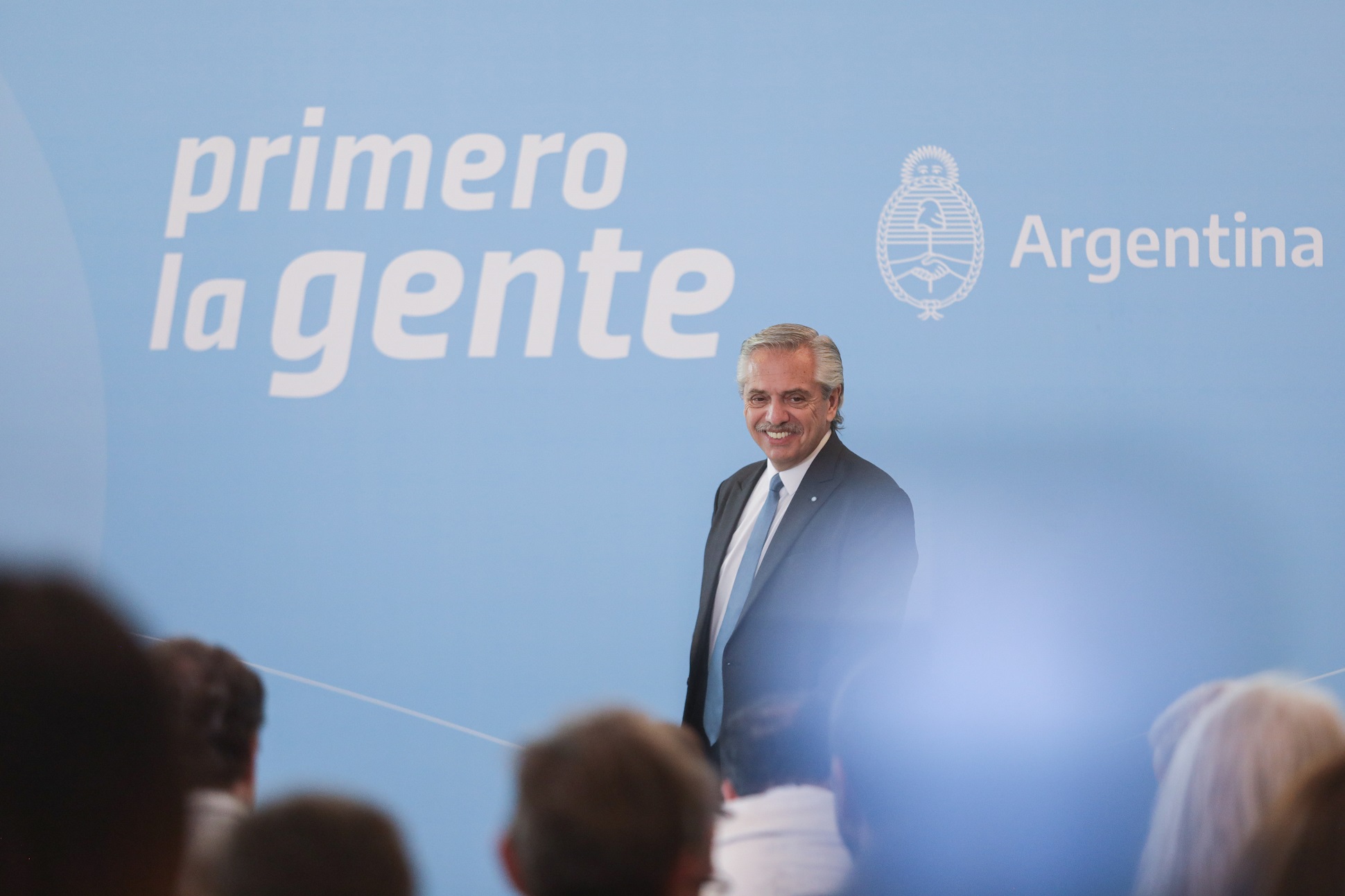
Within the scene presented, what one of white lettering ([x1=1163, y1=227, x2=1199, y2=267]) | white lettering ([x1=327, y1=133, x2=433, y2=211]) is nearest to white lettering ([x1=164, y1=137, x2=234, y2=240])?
white lettering ([x1=327, y1=133, x2=433, y2=211])

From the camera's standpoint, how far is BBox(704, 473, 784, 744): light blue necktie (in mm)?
2922

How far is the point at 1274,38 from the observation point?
3.65 m

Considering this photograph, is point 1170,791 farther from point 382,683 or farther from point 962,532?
point 382,683

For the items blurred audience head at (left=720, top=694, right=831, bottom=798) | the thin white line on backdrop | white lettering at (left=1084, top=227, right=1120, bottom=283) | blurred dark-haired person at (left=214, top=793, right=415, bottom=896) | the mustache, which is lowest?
the thin white line on backdrop

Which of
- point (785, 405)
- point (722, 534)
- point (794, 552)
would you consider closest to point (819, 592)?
point (794, 552)

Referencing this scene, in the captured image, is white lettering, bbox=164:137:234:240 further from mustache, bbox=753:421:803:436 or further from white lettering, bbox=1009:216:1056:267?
white lettering, bbox=1009:216:1056:267

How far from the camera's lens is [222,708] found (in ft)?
5.69

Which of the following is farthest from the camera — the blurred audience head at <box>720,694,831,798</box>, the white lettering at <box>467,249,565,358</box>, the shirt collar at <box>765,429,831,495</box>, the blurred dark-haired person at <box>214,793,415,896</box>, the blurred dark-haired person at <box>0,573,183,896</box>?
the white lettering at <box>467,249,565,358</box>

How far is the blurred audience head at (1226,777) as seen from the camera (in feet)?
4.20

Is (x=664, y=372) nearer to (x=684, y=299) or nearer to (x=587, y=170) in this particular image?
A: (x=684, y=299)

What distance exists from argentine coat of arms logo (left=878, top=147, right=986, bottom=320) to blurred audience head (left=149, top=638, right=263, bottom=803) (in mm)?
2401

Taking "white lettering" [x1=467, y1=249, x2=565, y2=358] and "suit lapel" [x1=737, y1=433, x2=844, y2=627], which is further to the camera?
"white lettering" [x1=467, y1=249, x2=565, y2=358]

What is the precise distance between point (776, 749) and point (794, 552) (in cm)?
96

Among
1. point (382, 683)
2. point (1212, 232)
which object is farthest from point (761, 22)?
point (382, 683)
